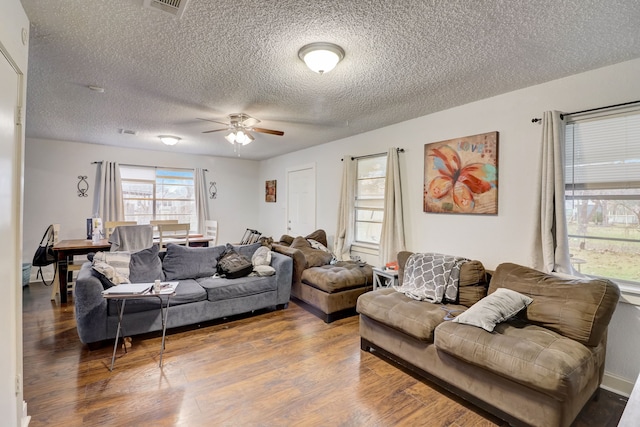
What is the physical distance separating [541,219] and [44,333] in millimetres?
5002

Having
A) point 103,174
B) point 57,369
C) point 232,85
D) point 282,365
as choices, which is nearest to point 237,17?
point 232,85

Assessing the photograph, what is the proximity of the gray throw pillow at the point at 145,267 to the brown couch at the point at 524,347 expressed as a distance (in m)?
2.62

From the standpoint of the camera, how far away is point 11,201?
1.61 metres

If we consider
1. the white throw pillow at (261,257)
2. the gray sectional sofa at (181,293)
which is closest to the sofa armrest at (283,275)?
the gray sectional sofa at (181,293)

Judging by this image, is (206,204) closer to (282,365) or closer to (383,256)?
(383,256)

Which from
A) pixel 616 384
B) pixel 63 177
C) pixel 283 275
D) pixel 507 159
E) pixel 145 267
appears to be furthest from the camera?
pixel 63 177

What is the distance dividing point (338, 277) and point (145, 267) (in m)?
2.25

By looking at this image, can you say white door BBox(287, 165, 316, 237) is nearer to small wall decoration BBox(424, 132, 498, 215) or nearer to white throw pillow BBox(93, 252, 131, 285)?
small wall decoration BBox(424, 132, 498, 215)

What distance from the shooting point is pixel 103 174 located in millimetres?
5555

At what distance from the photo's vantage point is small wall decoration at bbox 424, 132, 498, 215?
3.04 m

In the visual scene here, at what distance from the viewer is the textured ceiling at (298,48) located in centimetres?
175

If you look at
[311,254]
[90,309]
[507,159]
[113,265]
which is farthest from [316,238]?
[90,309]

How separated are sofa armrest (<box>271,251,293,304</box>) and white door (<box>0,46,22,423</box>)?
251 cm

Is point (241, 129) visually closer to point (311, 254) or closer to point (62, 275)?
point (311, 254)
